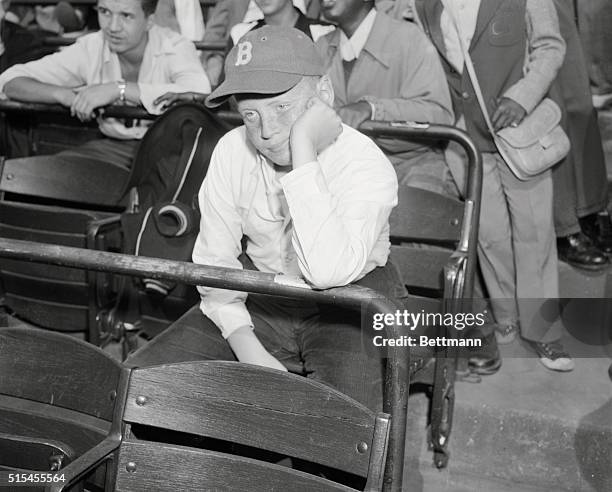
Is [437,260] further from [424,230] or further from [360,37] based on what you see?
[360,37]

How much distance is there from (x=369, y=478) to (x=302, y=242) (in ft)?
1.52

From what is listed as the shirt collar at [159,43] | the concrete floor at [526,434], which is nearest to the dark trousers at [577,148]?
the concrete floor at [526,434]

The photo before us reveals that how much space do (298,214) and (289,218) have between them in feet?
0.97

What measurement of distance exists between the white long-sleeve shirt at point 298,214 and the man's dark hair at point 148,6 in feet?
4.05

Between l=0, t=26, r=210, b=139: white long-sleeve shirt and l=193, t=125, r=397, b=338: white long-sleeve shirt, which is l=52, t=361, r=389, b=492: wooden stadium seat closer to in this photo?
l=193, t=125, r=397, b=338: white long-sleeve shirt

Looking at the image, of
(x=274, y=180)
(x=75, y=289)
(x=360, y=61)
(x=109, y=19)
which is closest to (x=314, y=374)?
(x=274, y=180)

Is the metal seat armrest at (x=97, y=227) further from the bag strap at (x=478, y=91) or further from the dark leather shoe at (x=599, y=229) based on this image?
the dark leather shoe at (x=599, y=229)

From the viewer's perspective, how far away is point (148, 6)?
2846 millimetres

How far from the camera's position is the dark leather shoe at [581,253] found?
8.41 ft

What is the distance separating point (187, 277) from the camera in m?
1.33

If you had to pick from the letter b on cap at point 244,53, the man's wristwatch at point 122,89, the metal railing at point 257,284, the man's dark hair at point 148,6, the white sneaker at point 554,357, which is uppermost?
the letter b on cap at point 244,53

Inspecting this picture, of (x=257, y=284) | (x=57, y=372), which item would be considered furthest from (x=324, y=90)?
(x=57, y=372)

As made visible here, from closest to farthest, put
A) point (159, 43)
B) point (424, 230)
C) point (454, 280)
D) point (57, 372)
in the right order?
1. point (57, 372)
2. point (454, 280)
3. point (424, 230)
4. point (159, 43)

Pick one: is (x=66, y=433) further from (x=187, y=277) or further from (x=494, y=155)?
(x=494, y=155)
